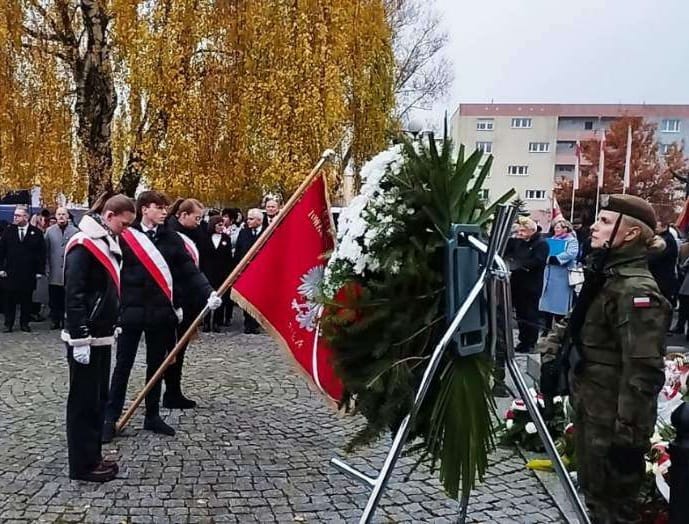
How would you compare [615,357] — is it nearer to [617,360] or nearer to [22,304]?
[617,360]

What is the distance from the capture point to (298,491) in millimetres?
5031

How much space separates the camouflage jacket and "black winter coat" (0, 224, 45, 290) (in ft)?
33.0

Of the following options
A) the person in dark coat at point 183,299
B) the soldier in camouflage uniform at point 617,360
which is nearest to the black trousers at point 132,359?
the person in dark coat at point 183,299

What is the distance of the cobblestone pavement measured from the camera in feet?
15.3

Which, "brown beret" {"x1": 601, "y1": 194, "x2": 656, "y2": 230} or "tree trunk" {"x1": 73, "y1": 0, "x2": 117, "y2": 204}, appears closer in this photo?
"brown beret" {"x1": 601, "y1": 194, "x2": 656, "y2": 230}

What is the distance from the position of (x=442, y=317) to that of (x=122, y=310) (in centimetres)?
360

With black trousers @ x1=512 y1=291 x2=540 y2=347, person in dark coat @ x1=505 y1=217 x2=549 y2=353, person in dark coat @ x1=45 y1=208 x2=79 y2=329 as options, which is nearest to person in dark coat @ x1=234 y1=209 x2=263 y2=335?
person in dark coat @ x1=45 y1=208 x2=79 y2=329

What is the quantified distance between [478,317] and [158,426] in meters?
3.86

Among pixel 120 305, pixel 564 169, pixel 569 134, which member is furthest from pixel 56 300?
pixel 569 134

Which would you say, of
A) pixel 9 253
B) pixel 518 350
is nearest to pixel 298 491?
pixel 518 350

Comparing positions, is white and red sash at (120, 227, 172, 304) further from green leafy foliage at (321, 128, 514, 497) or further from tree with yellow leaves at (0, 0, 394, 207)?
tree with yellow leaves at (0, 0, 394, 207)

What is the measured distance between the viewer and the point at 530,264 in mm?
10320

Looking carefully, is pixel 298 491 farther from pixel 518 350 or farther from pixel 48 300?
pixel 48 300

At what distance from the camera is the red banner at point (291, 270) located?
5328 mm
